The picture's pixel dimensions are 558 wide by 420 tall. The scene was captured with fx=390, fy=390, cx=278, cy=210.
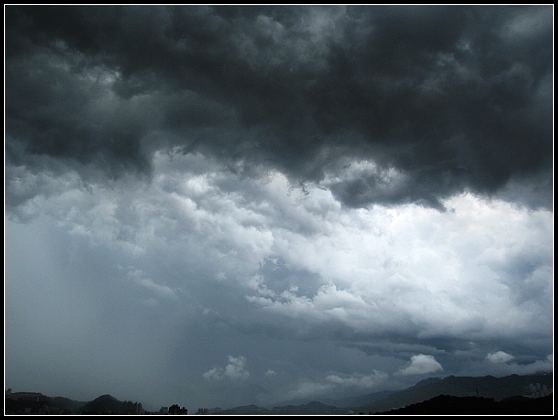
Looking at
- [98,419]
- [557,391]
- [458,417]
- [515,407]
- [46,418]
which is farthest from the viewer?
[515,407]

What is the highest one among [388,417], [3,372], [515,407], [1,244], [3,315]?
[1,244]

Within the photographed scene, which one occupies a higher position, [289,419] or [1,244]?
[1,244]

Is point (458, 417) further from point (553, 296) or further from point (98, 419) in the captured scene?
point (98, 419)

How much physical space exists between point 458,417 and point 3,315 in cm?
6743

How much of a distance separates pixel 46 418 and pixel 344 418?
42339mm

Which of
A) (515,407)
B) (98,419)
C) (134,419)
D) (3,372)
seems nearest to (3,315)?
(3,372)

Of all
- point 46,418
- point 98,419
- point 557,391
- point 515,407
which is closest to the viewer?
point 98,419

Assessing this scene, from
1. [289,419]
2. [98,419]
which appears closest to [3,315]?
[98,419]

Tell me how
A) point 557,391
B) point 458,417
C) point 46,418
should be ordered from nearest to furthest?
point 46,418 < point 458,417 < point 557,391

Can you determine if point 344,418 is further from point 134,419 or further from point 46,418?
point 46,418

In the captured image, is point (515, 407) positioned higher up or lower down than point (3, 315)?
lower down

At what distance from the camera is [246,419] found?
53.5 m

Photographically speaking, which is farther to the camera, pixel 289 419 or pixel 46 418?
pixel 46 418

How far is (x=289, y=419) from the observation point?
164 ft
